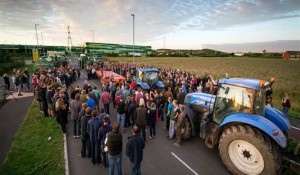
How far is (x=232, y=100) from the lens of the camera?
641 cm

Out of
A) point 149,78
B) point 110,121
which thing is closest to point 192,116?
point 110,121

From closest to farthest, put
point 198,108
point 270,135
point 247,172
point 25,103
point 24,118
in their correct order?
point 270,135, point 247,172, point 198,108, point 24,118, point 25,103

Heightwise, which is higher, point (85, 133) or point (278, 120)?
point (278, 120)

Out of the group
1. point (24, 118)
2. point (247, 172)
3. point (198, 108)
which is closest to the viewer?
point (247, 172)

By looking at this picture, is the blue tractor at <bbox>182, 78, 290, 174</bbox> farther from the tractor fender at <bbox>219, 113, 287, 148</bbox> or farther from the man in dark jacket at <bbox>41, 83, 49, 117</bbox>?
the man in dark jacket at <bbox>41, 83, 49, 117</bbox>

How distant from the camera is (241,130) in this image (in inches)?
229

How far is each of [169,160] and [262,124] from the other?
3.09 metres

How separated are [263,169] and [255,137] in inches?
33.8

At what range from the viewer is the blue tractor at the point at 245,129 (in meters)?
5.41

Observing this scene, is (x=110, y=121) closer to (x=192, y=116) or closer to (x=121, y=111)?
(x=121, y=111)

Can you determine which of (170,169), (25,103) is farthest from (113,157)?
(25,103)

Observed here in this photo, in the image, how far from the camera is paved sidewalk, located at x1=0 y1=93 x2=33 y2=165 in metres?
8.03

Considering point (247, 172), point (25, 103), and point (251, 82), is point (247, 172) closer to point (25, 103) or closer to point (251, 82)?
point (251, 82)

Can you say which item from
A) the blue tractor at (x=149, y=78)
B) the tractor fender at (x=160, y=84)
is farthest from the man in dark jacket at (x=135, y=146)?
the blue tractor at (x=149, y=78)
